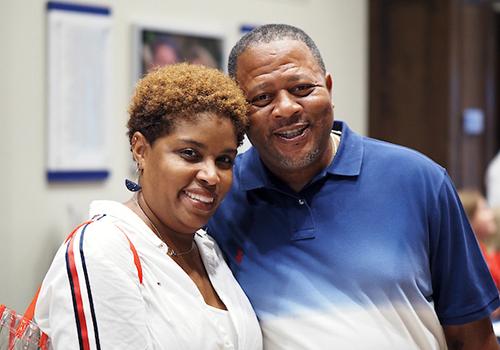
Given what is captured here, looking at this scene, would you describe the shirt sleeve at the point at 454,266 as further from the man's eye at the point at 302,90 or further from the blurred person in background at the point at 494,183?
the blurred person in background at the point at 494,183

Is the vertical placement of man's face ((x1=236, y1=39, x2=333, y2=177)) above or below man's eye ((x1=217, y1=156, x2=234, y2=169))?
above

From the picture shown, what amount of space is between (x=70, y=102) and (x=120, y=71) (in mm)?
342

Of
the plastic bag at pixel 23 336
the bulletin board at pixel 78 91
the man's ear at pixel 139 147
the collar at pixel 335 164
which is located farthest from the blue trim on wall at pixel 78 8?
the plastic bag at pixel 23 336

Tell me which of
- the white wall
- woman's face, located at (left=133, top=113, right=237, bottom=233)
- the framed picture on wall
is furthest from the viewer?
the framed picture on wall

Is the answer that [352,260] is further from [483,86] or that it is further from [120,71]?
[483,86]

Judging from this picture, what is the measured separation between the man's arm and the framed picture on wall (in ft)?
7.62

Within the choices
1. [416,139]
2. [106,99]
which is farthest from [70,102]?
[416,139]

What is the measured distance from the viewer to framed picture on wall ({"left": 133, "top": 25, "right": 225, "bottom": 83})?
3.86 metres

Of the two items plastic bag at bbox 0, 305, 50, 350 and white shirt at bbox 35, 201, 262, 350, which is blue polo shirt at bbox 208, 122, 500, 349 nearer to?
white shirt at bbox 35, 201, 262, 350

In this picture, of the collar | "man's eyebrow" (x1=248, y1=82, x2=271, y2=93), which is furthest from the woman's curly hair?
the collar

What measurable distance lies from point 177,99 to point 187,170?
5.8 inches

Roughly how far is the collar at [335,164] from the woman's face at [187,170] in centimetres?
29

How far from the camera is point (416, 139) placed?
17.2 feet

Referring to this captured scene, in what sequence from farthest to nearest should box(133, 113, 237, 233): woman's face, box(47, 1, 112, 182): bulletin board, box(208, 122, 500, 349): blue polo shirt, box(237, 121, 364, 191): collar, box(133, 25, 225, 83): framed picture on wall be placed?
box(133, 25, 225, 83): framed picture on wall → box(47, 1, 112, 182): bulletin board → box(237, 121, 364, 191): collar → box(208, 122, 500, 349): blue polo shirt → box(133, 113, 237, 233): woman's face
